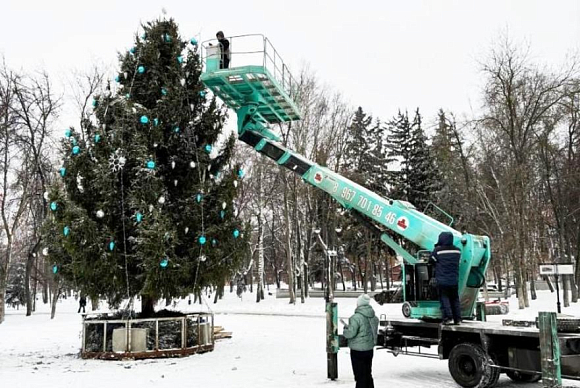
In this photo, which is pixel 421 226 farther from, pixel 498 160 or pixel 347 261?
pixel 347 261

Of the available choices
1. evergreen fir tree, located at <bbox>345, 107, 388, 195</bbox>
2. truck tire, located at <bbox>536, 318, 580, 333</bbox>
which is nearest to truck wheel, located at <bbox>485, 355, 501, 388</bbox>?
truck tire, located at <bbox>536, 318, 580, 333</bbox>

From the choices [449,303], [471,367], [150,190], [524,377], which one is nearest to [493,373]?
[471,367]

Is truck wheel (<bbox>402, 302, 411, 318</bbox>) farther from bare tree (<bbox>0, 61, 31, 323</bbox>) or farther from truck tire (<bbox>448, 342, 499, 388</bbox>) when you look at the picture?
bare tree (<bbox>0, 61, 31, 323</bbox>)

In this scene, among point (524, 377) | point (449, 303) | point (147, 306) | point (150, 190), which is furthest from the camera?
point (147, 306)

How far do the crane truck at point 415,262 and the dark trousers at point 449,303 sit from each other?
0.25 metres

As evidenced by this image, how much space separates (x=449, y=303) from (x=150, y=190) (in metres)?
7.98

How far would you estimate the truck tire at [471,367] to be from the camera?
8.73 m

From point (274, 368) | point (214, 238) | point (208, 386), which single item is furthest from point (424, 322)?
point (214, 238)

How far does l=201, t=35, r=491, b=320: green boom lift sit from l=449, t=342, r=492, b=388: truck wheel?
1.28 meters

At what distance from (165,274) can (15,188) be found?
2092cm

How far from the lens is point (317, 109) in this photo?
3706cm

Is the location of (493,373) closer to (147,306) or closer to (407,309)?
(407,309)

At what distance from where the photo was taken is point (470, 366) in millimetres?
9117

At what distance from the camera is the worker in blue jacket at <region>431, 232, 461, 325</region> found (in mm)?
9445
